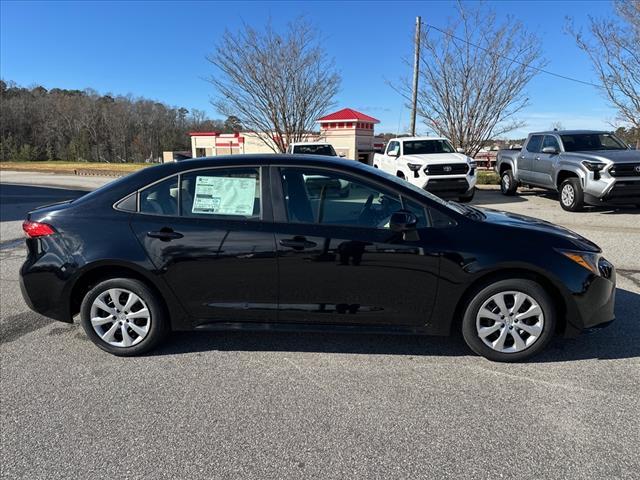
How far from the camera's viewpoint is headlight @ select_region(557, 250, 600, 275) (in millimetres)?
3210

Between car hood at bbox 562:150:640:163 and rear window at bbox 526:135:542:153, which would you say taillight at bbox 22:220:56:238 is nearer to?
car hood at bbox 562:150:640:163

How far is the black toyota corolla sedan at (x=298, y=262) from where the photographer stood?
3.20 m

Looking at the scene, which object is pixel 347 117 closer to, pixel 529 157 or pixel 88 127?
pixel 529 157

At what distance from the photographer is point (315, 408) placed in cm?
279

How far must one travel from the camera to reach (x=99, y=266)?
3391mm

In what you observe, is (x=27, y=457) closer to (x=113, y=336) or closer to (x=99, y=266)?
(x=113, y=336)

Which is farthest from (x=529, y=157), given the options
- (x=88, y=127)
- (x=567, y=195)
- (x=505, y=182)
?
(x=88, y=127)

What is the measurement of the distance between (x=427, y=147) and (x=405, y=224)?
10.8 meters

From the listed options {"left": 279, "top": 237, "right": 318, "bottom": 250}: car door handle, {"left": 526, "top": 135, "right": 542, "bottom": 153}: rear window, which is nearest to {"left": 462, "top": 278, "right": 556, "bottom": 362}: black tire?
{"left": 279, "top": 237, "right": 318, "bottom": 250}: car door handle

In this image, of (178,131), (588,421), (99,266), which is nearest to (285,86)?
(99,266)

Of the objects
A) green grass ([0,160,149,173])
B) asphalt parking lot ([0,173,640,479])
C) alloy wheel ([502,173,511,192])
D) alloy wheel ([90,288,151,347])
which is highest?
green grass ([0,160,149,173])

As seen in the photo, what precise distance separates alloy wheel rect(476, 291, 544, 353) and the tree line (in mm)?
74852

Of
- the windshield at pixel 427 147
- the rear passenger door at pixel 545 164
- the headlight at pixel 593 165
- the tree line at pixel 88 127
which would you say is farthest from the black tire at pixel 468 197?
the tree line at pixel 88 127

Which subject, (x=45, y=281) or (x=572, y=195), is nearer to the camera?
(x=45, y=281)
